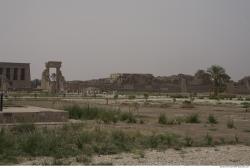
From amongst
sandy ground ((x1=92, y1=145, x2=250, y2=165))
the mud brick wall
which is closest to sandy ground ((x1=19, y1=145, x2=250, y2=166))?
sandy ground ((x1=92, y1=145, x2=250, y2=165))

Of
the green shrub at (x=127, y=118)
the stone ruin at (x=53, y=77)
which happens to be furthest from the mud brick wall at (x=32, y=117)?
the stone ruin at (x=53, y=77)

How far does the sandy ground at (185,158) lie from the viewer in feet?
26.0

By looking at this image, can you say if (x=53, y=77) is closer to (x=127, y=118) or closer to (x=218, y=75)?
(x=218, y=75)

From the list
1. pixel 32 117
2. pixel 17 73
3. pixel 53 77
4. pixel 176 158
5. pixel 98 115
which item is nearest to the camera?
pixel 176 158

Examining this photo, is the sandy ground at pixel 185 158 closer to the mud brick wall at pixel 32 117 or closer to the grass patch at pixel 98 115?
the mud brick wall at pixel 32 117

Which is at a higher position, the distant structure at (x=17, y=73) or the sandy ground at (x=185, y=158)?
the distant structure at (x=17, y=73)

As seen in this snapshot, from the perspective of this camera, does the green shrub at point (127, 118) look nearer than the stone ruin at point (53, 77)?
Yes

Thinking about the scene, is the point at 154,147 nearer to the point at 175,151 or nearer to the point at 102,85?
the point at 175,151

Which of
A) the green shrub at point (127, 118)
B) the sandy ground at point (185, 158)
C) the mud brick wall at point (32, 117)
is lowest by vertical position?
the sandy ground at point (185, 158)

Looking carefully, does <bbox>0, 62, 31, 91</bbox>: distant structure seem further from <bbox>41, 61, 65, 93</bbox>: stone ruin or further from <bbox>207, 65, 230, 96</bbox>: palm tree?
<bbox>207, 65, 230, 96</bbox>: palm tree

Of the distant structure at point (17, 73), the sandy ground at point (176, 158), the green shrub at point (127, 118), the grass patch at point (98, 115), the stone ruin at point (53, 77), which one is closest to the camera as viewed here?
the sandy ground at point (176, 158)

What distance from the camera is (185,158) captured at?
848 centimetres

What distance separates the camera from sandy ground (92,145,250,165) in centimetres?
793

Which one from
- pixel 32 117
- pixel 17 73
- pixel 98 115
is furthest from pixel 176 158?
pixel 17 73
